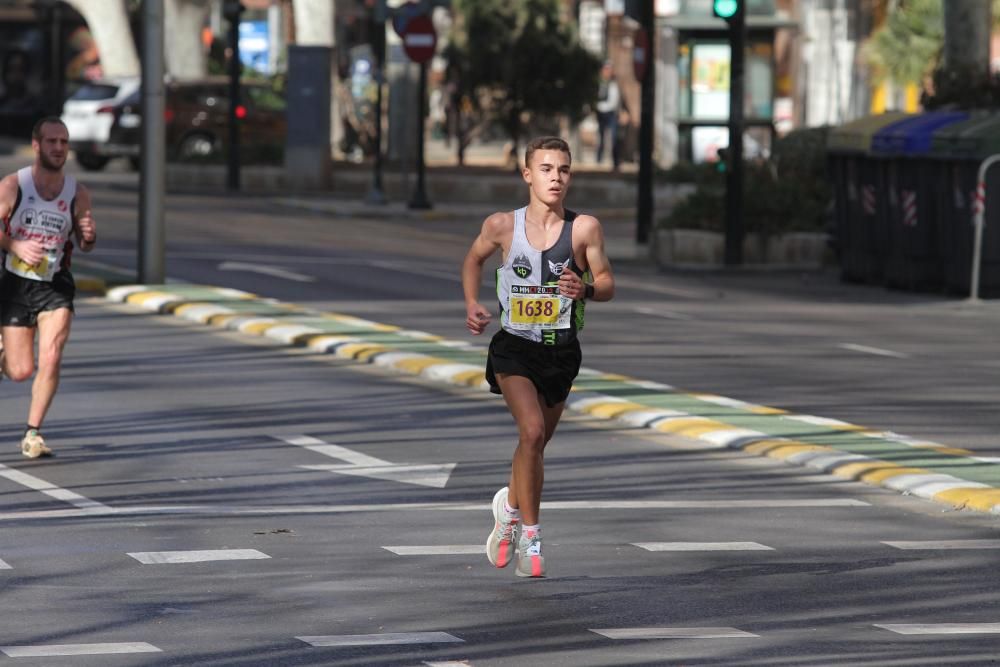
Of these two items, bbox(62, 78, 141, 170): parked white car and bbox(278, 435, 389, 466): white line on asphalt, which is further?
bbox(62, 78, 141, 170): parked white car

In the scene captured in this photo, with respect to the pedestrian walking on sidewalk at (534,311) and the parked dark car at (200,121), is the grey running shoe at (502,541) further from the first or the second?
the parked dark car at (200,121)

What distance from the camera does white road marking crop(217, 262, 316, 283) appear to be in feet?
81.6

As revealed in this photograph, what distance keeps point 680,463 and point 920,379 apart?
189 inches

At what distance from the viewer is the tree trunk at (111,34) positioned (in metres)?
52.2

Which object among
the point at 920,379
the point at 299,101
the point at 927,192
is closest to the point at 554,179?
the point at 920,379

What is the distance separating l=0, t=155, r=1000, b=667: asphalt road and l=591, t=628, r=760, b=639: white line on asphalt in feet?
0.05

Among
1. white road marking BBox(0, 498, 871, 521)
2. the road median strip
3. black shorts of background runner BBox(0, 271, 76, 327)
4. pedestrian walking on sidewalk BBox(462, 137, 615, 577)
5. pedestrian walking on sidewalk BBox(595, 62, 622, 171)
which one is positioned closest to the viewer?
pedestrian walking on sidewalk BBox(462, 137, 615, 577)

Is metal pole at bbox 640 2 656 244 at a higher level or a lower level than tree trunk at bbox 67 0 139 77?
lower

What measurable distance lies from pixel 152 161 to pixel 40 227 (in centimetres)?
1017

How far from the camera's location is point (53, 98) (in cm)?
5366

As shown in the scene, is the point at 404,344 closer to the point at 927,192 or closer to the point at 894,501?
the point at 894,501

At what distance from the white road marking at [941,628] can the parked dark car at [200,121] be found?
36.9 meters

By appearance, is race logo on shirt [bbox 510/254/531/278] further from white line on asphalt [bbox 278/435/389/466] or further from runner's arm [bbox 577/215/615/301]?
white line on asphalt [bbox 278/435/389/466]

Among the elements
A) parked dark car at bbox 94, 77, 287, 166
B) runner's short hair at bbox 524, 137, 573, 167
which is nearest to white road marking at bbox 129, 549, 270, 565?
runner's short hair at bbox 524, 137, 573, 167
